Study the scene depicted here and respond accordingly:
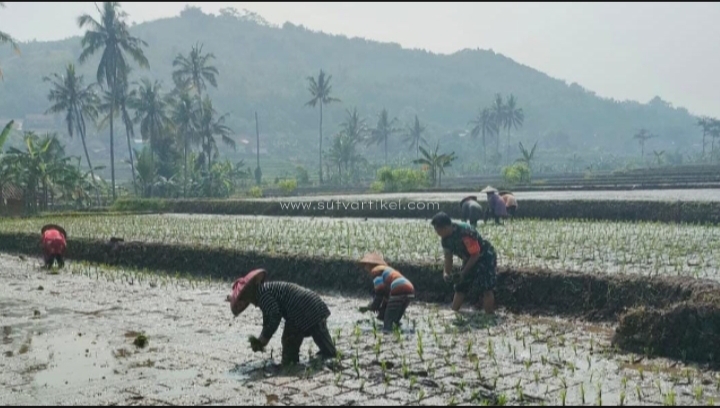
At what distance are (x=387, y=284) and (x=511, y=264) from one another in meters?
2.88

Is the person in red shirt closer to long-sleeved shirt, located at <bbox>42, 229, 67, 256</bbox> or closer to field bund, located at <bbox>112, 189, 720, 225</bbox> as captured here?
long-sleeved shirt, located at <bbox>42, 229, 67, 256</bbox>

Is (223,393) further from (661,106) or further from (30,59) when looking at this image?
(661,106)

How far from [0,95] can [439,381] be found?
504ft

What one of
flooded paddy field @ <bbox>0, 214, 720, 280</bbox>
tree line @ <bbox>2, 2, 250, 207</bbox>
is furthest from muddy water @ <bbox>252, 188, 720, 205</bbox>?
tree line @ <bbox>2, 2, 250, 207</bbox>

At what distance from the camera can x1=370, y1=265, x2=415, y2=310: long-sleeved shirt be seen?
28.6 ft

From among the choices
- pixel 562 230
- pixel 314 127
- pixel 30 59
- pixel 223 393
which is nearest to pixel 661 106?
pixel 314 127

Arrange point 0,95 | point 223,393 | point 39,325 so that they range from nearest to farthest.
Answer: point 223,393 → point 39,325 → point 0,95

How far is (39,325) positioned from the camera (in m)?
9.77

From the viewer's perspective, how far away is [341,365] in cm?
711

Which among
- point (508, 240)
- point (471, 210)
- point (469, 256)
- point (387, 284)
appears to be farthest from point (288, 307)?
point (471, 210)

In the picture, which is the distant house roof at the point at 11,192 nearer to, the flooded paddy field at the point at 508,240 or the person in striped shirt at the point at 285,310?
the flooded paddy field at the point at 508,240

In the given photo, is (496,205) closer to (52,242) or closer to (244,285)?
(52,242)

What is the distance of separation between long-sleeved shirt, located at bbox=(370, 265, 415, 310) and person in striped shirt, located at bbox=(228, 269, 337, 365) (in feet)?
5.02

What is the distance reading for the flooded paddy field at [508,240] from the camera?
37.0 ft
